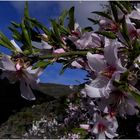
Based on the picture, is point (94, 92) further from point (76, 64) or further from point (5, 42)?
point (5, 42)

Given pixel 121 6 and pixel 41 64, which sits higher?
pixel 121 6

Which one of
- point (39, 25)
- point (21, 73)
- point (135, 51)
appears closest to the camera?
point (135, 51)

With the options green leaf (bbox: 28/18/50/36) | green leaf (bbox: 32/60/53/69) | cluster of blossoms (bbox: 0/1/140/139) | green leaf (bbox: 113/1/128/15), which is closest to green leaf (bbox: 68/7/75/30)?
cluster of blossoms (bbox: 0/1/140/139)

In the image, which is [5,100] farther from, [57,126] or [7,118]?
[57,126]

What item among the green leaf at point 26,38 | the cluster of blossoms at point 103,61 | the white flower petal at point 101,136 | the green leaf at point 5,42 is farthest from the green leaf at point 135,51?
the white flower petal at point 101,136

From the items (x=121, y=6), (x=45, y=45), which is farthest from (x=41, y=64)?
(x=121, y=6)

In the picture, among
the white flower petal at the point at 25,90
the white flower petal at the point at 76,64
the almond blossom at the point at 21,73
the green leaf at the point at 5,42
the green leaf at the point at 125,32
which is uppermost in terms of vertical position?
the green leaf at the point at 125,32

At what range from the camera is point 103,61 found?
1.64 m

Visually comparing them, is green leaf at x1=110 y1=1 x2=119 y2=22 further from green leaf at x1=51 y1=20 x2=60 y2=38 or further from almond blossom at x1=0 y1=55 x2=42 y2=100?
almond blossom at x1=0 y1=55 x2=42 y2=100

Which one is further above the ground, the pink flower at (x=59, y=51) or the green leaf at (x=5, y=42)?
the green leaf at (x=5, y=42)

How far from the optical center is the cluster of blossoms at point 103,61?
155cm

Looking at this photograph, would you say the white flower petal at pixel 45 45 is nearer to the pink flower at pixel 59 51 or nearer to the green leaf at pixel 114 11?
the pink flower at pixel 59 51

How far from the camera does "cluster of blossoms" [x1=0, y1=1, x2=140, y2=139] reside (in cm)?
155

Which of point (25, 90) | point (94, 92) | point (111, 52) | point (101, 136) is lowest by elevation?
point (101, 136)
